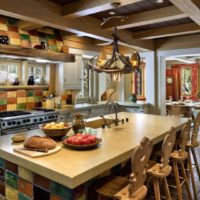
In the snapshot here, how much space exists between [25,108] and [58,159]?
3129 millimetres

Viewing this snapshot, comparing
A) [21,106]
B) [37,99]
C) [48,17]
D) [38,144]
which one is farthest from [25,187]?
[37,99]

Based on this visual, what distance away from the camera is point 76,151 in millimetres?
1903

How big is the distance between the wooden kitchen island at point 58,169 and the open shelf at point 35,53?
1.65 metres

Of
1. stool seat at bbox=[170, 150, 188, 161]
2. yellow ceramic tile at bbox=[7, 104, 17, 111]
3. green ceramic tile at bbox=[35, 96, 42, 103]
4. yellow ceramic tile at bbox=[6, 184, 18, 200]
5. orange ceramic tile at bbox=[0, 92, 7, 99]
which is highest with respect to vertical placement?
orange ceramic tile at bbox=[0, 92, 7, 99]

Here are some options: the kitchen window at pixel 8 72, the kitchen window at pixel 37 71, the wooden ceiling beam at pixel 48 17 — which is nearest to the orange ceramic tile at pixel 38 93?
the kitchen window at pixel 37 71

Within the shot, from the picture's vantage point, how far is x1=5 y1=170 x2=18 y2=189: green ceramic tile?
1928 mm

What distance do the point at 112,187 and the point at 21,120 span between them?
89.3 inches

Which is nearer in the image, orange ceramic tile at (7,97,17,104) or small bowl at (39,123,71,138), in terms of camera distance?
small bowl at (39,123,71,138)

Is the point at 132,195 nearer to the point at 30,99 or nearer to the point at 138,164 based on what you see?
the point at 138,164

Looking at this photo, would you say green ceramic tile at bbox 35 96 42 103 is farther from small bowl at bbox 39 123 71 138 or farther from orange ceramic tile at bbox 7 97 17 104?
small bowl at bbox 39 123 71 138

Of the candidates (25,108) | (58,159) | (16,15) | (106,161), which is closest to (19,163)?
(58,159)

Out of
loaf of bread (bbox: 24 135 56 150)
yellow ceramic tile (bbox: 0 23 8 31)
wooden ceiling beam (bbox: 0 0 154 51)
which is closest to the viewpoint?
loaf of bread (bbox: 24 135 56 150)

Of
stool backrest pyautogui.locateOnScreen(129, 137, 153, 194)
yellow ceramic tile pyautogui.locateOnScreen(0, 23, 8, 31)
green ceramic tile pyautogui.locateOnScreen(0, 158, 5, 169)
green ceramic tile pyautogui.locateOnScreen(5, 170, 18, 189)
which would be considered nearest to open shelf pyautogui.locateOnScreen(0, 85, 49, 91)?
yellow ceramic tile pyautogui.locateOnScreen(0, 23, 8, 31)

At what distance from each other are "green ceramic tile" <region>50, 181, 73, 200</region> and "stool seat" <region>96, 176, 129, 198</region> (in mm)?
325
